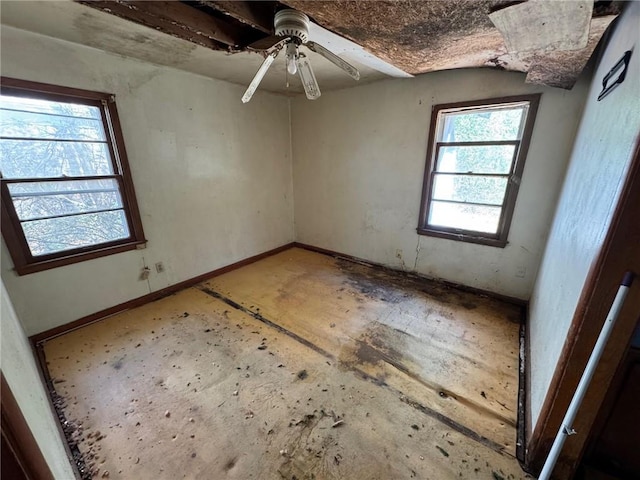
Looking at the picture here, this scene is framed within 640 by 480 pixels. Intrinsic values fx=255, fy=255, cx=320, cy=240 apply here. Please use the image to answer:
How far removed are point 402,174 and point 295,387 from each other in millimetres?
2553

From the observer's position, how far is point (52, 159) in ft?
6.78

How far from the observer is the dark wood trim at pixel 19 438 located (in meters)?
0.49

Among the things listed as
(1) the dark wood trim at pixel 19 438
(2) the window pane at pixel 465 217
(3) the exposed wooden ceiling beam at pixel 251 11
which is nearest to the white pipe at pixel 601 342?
(1) the dark wood trim at pixel 19 438

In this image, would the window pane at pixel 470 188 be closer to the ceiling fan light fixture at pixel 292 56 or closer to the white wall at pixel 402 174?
the white wall at pixel 402 174

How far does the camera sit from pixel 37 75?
1.89 meters

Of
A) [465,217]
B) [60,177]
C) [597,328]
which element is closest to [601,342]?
[597,328]

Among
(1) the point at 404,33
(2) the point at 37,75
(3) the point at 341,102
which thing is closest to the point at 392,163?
(3) the point at 341,102

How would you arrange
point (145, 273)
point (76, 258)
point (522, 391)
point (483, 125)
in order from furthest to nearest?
point (145, 273)
point (483, 125)
point (76, 258)
point (522, 391)

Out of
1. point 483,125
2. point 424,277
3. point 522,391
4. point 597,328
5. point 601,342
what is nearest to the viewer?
point 601,342

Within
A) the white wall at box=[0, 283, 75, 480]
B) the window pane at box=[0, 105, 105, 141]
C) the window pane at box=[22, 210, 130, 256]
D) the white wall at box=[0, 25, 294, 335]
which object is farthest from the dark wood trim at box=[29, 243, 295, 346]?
the white wall at box=[0, 283, 75, 480]

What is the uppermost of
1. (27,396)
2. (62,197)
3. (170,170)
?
(170,170)

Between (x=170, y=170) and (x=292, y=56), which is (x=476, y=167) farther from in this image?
(x=170, y=170)

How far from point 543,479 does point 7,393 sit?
176 cm

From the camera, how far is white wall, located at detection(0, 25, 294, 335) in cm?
204
